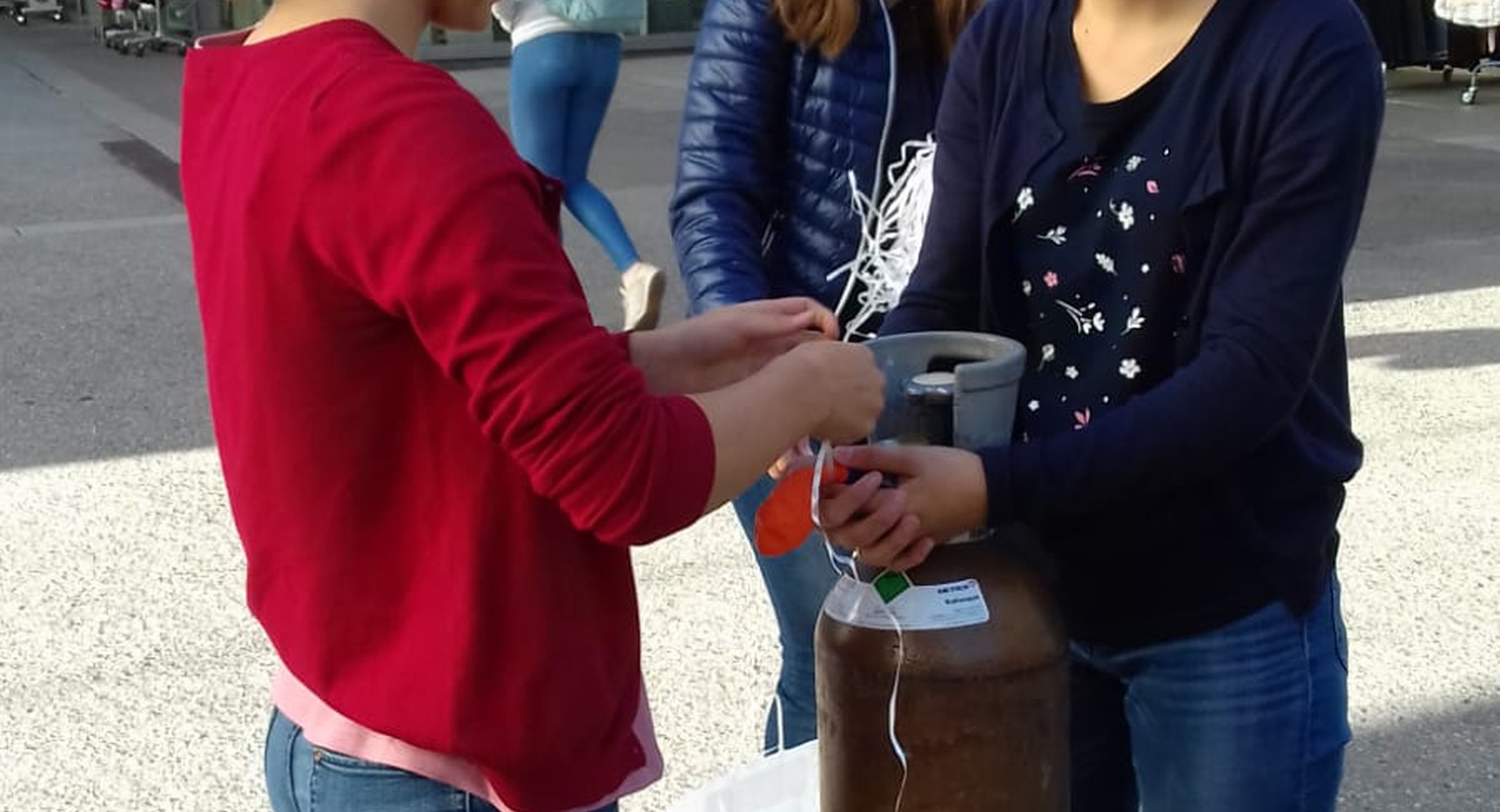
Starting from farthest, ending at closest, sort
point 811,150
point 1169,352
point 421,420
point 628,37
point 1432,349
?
point 628,37 < point 1432,349 < point 811,150 < point 1169,352 < point 421,420

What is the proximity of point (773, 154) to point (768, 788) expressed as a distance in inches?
34.0

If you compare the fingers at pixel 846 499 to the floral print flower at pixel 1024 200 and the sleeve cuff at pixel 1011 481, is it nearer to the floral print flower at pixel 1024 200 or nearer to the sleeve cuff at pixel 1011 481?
the sleeve cuff at pixel 1011 481

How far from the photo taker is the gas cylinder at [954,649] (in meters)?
1.73

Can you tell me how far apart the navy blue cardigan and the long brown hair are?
38 cm

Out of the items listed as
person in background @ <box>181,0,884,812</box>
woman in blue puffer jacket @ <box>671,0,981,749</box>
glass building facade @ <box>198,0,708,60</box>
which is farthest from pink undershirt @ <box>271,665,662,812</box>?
glass building facade @ <box>198,0,708,60</box>

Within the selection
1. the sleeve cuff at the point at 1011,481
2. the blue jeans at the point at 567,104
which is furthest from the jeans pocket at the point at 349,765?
the blue jeans at the point at 567,104

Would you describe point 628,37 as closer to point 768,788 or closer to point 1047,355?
point 768,788

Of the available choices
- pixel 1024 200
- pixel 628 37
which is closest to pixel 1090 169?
pixel 1024 200

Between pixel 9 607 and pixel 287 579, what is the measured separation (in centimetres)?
300

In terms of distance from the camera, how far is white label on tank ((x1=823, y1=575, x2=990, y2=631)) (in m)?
1.73

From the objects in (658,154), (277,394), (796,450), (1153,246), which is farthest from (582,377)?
(658,154)

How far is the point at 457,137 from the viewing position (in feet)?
4.39

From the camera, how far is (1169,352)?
1.80 m

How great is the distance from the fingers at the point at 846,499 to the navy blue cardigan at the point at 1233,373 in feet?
0.40
